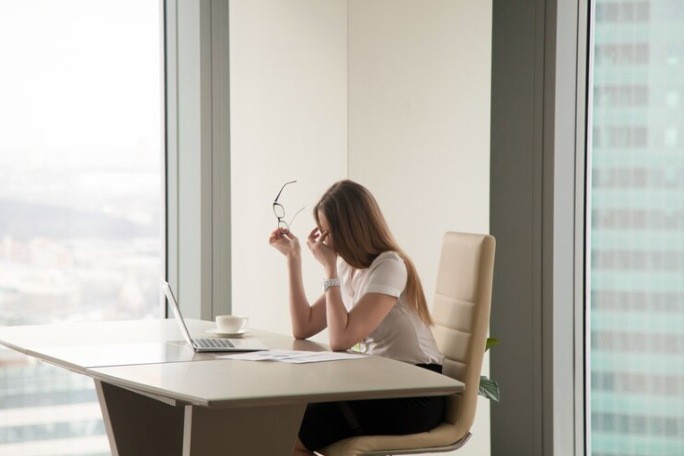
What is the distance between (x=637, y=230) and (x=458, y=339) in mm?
1219

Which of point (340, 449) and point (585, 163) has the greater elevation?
point (585, 163)

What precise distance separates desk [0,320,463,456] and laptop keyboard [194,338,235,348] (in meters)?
0.05

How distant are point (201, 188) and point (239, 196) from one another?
0.63 ft

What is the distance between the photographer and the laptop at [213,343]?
7.33ft

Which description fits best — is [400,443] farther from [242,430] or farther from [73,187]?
[73,187]

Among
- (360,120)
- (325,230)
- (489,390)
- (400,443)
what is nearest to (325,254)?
(325,230)

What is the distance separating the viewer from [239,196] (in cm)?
368

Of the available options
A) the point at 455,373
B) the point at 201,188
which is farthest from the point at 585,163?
the point at 201,188

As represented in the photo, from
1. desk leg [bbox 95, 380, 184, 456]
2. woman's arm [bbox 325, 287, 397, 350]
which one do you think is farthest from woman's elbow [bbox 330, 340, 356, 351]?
desk leg [bbox 95, 380, 184, 456]

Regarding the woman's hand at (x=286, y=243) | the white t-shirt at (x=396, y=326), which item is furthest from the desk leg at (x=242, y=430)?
the woman's hand at (x=286, y=243)

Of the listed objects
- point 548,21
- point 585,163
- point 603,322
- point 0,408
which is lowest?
point 0,408

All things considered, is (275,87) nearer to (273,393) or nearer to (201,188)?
(201,188)

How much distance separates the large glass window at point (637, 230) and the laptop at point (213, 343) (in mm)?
1675

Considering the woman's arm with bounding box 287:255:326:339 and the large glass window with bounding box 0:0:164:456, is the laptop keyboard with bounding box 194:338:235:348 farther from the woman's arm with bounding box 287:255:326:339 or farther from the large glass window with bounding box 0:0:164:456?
A: the large glass window with bounding box 0:0:164:456
